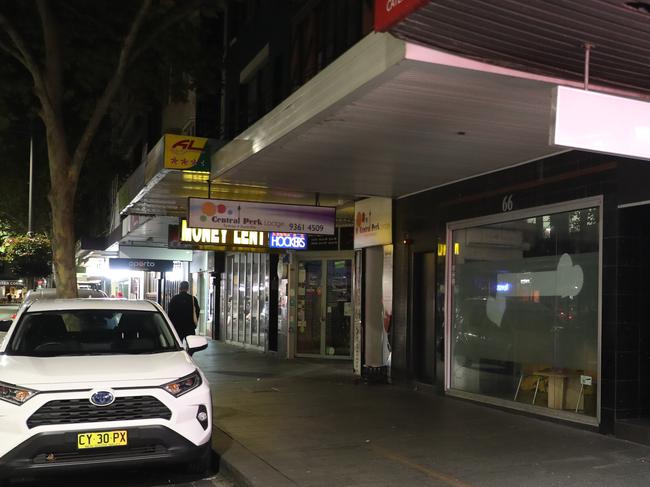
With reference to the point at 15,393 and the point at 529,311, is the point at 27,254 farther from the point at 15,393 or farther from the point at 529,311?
the point at 15,393

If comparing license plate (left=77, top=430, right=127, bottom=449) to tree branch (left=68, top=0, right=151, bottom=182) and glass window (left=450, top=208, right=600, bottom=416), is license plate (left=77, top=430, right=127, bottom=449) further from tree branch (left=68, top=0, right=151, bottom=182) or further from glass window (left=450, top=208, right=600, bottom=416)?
tree branch (left=68, top=0, right=151, bottom=182)

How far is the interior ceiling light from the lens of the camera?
420 cm

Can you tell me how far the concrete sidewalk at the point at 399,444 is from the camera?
5.92 metres

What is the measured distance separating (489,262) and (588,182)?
7.63 feet

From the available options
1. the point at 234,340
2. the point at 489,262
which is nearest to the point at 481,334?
the point at 489,262

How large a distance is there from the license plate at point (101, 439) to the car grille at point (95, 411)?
0.11 meters

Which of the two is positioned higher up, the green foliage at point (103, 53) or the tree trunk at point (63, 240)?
the green foliage at point (103, 53)

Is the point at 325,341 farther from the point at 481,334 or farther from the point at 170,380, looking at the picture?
the point at 170,380

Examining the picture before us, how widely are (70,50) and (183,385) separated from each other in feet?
29.4

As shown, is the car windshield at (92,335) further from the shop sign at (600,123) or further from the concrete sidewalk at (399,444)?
the shop sign at (600,123)

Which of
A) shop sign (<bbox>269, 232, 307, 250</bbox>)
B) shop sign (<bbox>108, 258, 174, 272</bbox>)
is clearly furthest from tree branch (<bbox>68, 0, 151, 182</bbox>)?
shop sign (<bbox>108, 258, 174, 272</bbox>)

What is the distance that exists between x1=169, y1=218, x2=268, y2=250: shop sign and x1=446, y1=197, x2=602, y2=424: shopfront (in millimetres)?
4202

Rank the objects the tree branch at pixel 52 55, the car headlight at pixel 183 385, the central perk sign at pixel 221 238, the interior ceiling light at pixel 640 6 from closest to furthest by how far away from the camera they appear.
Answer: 1. the interior ceiling light at pixel 640 6
2. the car headlight at pixel 183 385
3. the tree branch at pixel 52 55
4. the central perk sign at pixel 221 238

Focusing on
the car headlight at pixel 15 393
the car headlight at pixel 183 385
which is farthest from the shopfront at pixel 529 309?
the car headlight at pixel 15 393
